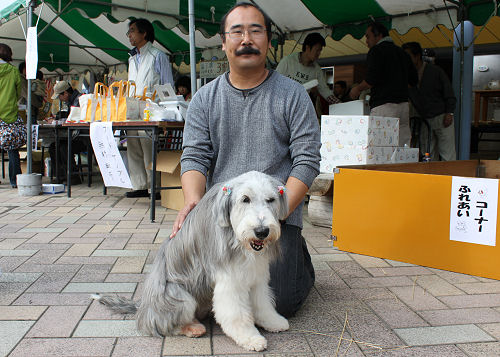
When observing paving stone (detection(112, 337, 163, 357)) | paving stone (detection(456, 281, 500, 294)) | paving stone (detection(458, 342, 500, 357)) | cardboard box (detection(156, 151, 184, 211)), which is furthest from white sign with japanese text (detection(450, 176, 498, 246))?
cardboard box (detection(156, 151, 184, 211))

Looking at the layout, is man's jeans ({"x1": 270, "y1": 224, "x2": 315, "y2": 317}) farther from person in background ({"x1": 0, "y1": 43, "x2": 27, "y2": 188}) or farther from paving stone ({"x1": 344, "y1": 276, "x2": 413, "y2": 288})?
person in background ({"x1": 0, "y1": 43, "x2": 27, "y2": 188})

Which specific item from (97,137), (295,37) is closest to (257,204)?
(97,137)

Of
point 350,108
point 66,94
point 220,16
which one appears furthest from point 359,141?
point 66,94

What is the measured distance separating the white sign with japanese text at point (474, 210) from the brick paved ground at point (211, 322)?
304 mm

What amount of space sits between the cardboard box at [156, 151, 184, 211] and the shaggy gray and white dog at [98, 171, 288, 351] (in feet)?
10.1

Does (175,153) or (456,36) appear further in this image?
(456,36)

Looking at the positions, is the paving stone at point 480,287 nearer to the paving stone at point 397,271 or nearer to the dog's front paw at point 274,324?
the paving stone at point 397,271

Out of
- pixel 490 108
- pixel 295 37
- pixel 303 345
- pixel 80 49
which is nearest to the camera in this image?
pixel 303 345

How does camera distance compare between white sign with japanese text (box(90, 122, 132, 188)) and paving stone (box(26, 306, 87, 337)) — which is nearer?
paving stone (box(26, 306, 87, 337))

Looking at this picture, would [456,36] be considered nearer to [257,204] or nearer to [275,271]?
[275,271]

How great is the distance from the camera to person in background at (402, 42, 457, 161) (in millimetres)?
6848

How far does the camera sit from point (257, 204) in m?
1.86

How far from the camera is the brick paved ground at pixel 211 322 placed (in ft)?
7.04

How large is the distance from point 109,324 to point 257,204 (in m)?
1.17
